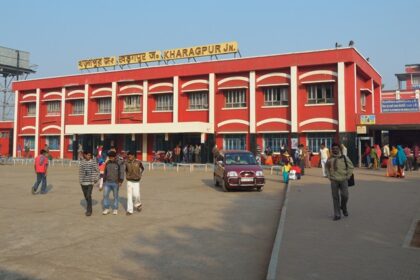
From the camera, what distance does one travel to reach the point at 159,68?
3569cm

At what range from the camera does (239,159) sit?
16469 mm

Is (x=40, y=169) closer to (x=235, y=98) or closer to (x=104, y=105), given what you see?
(x=235, y=98)

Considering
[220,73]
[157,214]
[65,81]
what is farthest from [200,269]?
[65,81]

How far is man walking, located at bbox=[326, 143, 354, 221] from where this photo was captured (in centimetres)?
960

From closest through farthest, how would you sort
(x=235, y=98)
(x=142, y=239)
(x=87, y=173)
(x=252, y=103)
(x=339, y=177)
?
(x=142, y=239) < (x=339, y=177) < (x=87, y=173) < (x=252, y=103) < (x=235, y=98)

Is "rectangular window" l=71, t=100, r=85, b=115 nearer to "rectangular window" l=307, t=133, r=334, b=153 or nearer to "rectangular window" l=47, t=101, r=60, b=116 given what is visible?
"rectangular window" l=47, t=101, r=60, b=116

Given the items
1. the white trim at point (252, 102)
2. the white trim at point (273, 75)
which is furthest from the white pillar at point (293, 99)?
the white trim at point (252, 102)

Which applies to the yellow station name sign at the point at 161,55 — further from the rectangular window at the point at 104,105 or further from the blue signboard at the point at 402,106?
the blue signboard at the point at 402,106

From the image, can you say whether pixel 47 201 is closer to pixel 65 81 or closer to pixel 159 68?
pixel 159 68

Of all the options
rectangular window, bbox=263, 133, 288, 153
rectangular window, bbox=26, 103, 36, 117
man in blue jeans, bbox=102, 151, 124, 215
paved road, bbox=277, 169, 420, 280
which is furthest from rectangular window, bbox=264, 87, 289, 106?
rectangular window, bbox=26, 103, 36, 117

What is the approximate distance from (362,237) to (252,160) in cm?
898

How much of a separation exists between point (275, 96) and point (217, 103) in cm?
480

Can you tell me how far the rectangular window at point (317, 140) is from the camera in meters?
29.3

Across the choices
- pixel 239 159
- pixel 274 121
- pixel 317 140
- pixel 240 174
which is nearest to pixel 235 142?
pixel 274 121
